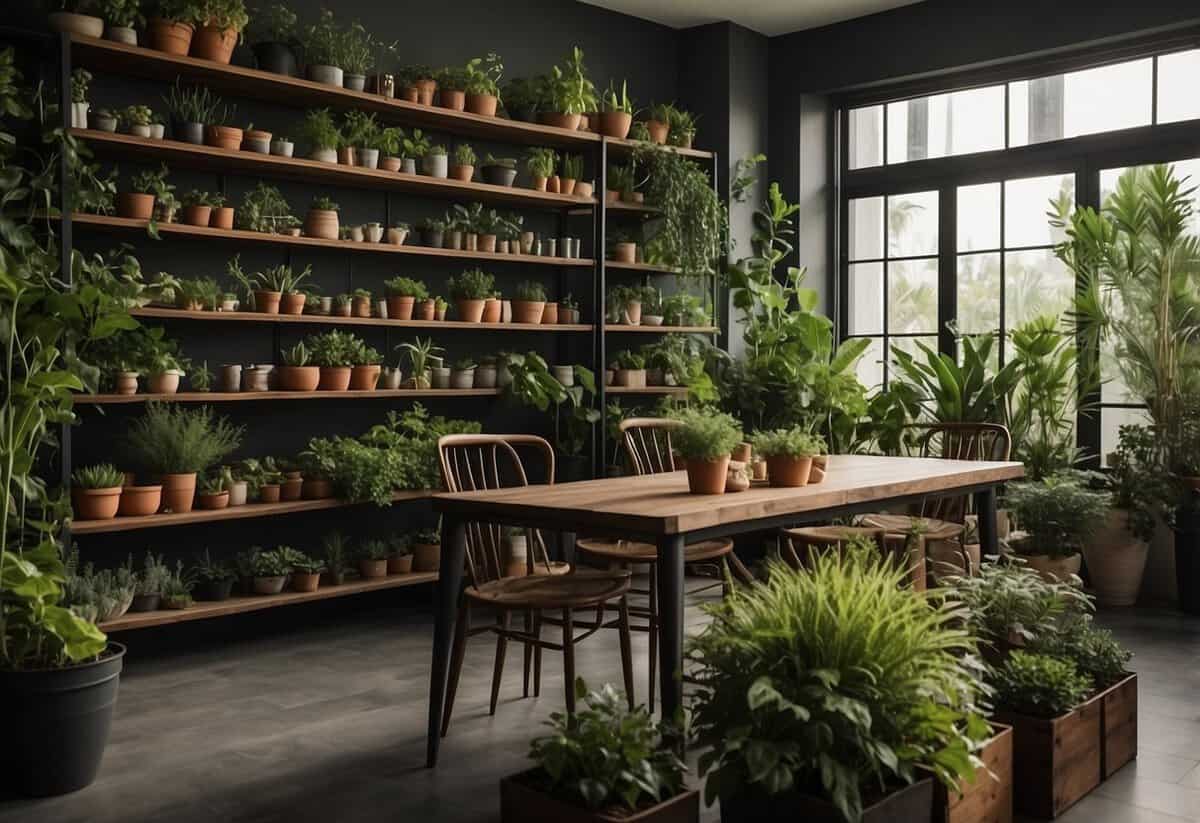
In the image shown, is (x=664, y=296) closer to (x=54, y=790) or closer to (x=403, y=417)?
(x=403, y=417)

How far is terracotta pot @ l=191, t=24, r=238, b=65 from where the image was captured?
15.6 ft

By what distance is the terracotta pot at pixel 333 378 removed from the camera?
17.1 feet

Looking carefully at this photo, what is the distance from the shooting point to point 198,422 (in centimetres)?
472

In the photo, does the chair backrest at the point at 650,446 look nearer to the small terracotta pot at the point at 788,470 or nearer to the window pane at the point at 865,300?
the small terracotta pot at the point at 788,470

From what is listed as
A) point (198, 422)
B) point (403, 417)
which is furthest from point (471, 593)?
point (403, 417)

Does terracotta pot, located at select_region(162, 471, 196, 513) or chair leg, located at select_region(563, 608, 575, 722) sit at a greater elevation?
terracotta pot, located at select_region(162, 471, 196, 513)

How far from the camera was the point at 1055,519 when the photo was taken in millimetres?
5598

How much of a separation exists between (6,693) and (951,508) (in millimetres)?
3895

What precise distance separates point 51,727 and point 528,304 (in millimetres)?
→ 3374

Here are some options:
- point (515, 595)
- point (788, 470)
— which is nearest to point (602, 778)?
point (515, 595)

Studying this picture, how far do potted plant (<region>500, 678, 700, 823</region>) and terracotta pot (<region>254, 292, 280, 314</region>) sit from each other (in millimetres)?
3051

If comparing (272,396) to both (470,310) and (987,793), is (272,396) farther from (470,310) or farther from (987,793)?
(987,793)

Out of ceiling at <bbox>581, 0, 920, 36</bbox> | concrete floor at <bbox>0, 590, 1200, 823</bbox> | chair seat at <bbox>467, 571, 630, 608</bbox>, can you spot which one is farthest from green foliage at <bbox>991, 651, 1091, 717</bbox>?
ceiling at <bbox>581, 0, 920, 36</bbox>

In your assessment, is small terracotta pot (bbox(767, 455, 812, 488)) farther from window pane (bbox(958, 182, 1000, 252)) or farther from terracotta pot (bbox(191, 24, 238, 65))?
window pane (bbox(958, 182, 1000, 252))
